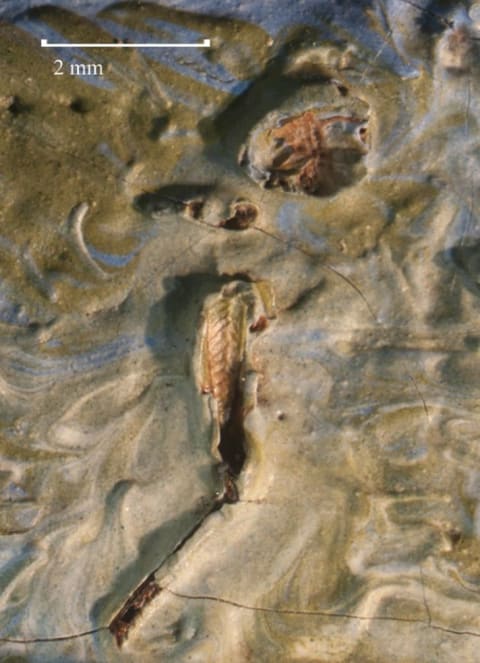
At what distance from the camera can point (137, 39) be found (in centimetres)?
375

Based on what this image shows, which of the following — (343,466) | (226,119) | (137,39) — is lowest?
(343,466)

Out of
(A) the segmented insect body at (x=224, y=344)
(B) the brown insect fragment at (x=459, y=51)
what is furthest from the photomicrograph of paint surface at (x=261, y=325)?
(A) the segmented insect body at (x=224, y=344)

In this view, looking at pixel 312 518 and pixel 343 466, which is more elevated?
pixel 343 466

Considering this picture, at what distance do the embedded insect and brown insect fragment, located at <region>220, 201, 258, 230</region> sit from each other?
0.14 m

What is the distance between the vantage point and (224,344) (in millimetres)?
3635

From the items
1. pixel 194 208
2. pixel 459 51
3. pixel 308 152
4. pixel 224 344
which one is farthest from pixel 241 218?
pixel 459 51

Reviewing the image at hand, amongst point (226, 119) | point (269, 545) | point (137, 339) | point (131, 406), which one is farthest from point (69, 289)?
point (269, 545)

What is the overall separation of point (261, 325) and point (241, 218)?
1.71ft

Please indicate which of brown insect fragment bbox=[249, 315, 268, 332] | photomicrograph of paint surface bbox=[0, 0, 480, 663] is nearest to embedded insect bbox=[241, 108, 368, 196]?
photomicrograph of paint surface bbox=[0, 0, 480, 663]

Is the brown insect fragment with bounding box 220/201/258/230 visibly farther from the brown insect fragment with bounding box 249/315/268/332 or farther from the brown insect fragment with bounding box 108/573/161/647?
the brown insect fragment with bounding box 108/573/161/647

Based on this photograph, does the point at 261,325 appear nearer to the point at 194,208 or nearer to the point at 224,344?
the point at 224,344

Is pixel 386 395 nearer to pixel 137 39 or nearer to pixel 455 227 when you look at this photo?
pixel 455 227

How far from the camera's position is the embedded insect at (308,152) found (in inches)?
144

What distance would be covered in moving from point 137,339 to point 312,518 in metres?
1.21
